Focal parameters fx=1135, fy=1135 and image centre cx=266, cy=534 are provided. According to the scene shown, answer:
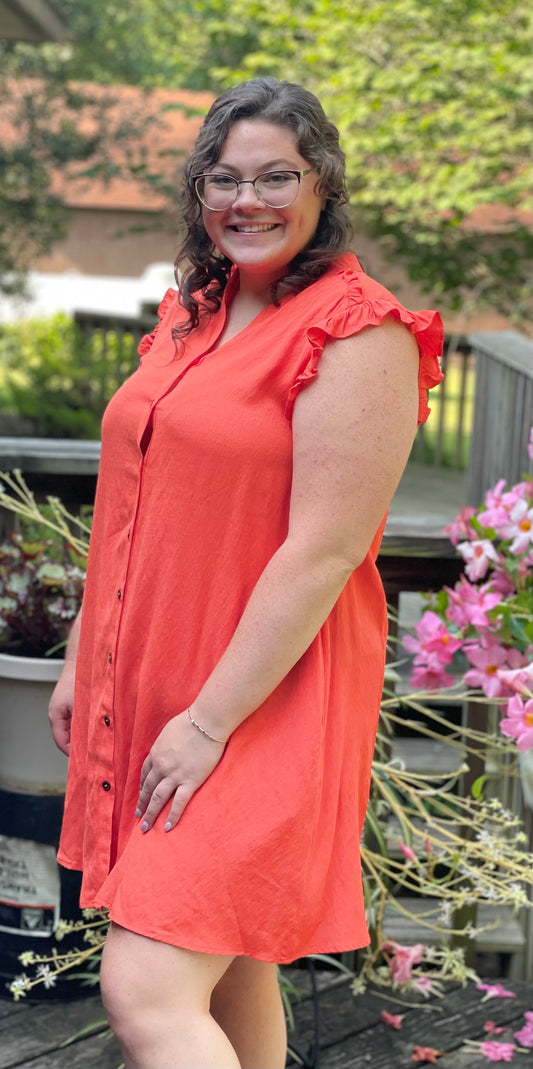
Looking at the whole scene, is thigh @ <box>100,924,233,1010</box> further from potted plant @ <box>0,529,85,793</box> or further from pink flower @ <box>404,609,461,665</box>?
pink flower @ <box>404,609,461,665</box>

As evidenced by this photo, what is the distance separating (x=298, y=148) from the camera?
149 centimetres

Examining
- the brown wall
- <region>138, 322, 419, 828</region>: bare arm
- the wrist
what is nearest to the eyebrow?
<region>138, 322, 419, 828</region>: bare arm

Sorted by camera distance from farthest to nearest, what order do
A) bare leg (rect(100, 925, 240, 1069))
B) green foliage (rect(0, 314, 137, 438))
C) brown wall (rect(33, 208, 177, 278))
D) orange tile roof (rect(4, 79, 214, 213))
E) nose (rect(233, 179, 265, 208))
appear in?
brown wall (rect(33, 208, 177, 278)) < orange tile roof (rect(4, 79, 214, 213)) < green foliage (rect(0, 314, 137, 438)) < nose (rect(233, 179, 265, 208)) < bare leg (rect(100, 925, 240, 1069))

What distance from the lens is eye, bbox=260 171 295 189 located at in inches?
→ 58.6

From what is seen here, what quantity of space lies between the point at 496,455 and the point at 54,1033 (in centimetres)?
225

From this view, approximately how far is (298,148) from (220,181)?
114 millimetres

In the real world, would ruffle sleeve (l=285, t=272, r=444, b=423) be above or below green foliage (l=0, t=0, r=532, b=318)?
below

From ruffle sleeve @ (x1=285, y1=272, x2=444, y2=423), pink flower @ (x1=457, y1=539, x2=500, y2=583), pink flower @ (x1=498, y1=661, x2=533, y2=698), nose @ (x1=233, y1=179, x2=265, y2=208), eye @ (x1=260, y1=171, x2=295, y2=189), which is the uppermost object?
eye @ (x1=260, y1=171, x2=295, y2=189)

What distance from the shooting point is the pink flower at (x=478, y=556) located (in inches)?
89.4

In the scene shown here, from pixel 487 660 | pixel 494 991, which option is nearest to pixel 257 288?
pixel 487 660

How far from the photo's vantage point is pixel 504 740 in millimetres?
2527

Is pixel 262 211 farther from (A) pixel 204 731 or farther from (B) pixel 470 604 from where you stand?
(B) pixel 470 604

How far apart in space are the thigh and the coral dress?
0.9 inches

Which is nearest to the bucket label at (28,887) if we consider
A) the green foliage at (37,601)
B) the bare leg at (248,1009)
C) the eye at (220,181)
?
the green foliage at (37,601)
